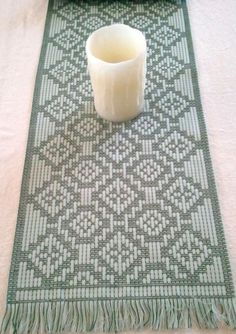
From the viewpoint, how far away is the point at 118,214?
1.89ft

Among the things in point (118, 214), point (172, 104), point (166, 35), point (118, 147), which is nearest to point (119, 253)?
point (118, 214)

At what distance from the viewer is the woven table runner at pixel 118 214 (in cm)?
50

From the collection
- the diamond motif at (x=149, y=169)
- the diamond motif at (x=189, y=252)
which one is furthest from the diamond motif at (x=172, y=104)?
the diamond motif at (x=189, y=252)

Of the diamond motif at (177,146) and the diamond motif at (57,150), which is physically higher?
the diamond motif at (177,146)

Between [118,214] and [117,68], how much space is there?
0.22 m

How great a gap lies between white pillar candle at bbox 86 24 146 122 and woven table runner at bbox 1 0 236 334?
1.6 inches

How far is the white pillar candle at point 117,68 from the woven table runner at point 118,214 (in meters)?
0.04

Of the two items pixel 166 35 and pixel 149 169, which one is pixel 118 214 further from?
pixel 166 35

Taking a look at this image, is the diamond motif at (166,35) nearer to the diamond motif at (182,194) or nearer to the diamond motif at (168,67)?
the diamond motif at (168,67)

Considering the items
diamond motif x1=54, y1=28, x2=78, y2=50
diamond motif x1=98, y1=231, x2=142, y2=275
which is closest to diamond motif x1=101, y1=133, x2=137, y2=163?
diamond motif x1=98, y1=231, x2=142, y2=275

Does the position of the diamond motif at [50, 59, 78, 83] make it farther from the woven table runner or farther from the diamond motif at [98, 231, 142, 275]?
the diamond motif at [98, 231, 142, 275]

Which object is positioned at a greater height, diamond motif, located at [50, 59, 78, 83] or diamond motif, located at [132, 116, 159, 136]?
diamond motif, located at [50, 59, 78, 83]

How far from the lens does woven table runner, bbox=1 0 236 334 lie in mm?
504

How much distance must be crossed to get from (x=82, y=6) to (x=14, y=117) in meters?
0.33
